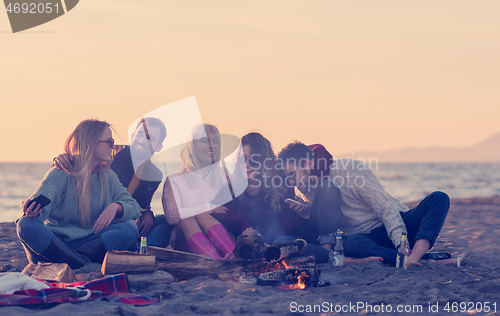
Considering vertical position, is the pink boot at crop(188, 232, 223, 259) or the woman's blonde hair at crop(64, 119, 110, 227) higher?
the woman's blonde hair at crop(64, 119, 110, 227)

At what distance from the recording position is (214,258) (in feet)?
13.1

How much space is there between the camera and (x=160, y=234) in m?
4.91

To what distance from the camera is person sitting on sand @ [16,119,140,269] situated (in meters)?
4.18

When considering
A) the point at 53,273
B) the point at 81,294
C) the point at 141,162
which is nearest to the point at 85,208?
the point at 53,273

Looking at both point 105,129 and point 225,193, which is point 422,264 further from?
point 105,129

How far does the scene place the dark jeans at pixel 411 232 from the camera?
4.42m

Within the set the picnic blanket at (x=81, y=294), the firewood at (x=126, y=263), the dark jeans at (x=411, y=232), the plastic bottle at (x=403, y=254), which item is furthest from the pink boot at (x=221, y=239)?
the plastic bottle at (x=403, y=254)

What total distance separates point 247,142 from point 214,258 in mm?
1439

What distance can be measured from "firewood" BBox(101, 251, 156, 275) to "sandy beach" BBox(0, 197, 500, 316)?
0.19 metres

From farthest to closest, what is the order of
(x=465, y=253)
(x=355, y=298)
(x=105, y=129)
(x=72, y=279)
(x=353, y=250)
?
(x=465, y=253) → (x=353, y=250) → (x=105, y=129) → (x=72, y=279) → (x=355, y=298)

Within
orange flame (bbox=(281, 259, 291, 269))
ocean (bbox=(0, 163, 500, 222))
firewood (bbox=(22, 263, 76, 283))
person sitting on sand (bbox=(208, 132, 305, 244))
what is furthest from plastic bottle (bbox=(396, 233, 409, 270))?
ocean (bbox=(0, 163, 500, 222))

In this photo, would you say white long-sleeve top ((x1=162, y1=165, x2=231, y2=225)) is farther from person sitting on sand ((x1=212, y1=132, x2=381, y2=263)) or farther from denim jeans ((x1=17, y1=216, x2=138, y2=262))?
denim jeans ((x1=17, y1=216, x2=138, y2=262))

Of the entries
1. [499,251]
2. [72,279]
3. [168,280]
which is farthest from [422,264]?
[72,279]

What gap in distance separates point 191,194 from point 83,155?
1.11 metres
